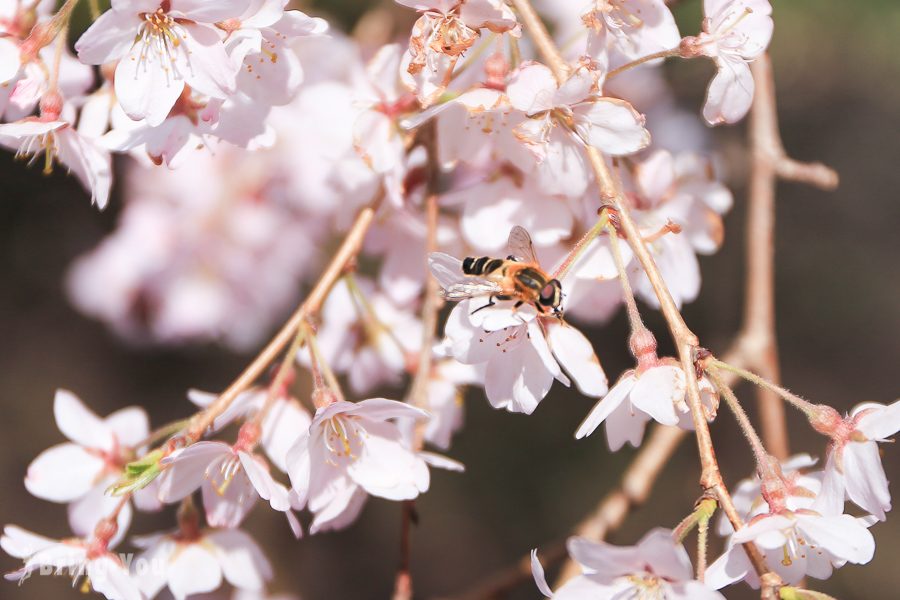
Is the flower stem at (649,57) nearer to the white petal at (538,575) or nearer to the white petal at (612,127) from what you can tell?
the white petal at (612,127)

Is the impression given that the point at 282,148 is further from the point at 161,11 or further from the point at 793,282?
the point at 793,282

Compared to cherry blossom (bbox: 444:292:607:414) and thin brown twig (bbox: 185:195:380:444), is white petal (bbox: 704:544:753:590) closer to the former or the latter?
cherry blossom (bbox: 444:292:607:414)

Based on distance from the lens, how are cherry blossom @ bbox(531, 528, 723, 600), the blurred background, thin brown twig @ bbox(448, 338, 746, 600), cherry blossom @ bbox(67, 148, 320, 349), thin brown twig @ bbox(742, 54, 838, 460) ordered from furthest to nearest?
the blurred background, cherry blossom @ bbox(67, 148, 320, 349), thin brown twig @ bbox(742, 54, 838, 460), thin brown twig @ bbox(448, 338, 746, 600), cherry blossom @ bbox(531, 528, 723, 600)

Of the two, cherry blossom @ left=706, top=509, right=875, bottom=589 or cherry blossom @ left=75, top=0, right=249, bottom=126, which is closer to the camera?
cherry blossom @ left=706, top=509, right=875, bottom=589

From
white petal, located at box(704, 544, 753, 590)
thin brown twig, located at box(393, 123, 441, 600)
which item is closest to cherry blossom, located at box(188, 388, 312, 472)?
thin brown twig, located at box(393, 123, 441, 600)

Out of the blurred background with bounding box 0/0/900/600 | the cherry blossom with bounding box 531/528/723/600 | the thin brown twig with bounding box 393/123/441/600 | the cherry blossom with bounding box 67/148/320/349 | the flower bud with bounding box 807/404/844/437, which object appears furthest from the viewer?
the blurred background with bounding box 0/0/900/600

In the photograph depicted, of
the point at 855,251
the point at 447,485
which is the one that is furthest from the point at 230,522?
the point at 855,251

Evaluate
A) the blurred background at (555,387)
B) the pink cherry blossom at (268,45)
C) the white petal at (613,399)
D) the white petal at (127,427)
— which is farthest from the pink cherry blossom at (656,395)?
the blurred background at (555,387)
